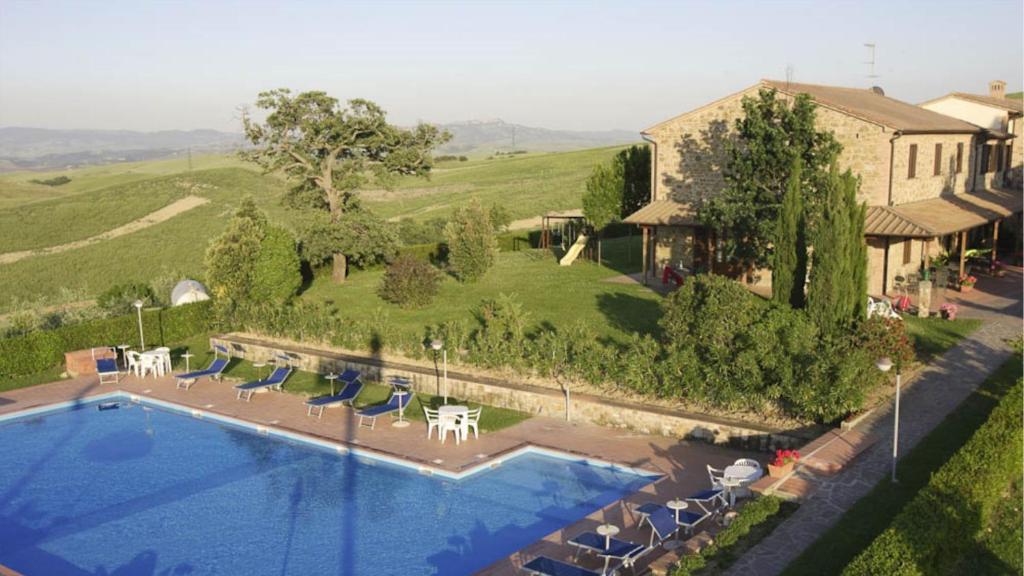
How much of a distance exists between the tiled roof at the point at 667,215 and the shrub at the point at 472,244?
4.87m

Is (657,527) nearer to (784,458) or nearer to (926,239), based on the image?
(784,458)

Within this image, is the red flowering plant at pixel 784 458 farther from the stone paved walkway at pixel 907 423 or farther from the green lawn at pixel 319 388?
the green lawn at pixel 319 388

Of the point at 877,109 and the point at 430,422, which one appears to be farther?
the point at 877,109

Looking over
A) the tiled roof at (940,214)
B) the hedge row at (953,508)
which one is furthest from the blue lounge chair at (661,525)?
the tiled roof at (940,214)

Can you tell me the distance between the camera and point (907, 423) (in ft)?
43.7

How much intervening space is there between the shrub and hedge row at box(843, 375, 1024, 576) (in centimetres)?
1862

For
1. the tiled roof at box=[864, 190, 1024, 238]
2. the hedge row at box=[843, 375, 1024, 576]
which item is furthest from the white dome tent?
the hedge row at box=[843, 375, 1024, 576]

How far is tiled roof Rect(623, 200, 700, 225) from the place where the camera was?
2628cm

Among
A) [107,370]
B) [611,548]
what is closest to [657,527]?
[611,548]

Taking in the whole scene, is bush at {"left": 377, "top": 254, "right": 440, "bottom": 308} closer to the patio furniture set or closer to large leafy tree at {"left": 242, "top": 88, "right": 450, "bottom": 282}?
large leafy tree at {"left": 242, "top": 88, "right": 450, "bottom": 282}

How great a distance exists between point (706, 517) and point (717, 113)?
1766 cm

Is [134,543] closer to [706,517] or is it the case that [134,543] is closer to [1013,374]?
[706,517]

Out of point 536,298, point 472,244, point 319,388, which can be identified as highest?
point 472,244

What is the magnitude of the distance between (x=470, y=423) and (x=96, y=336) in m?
12.0
